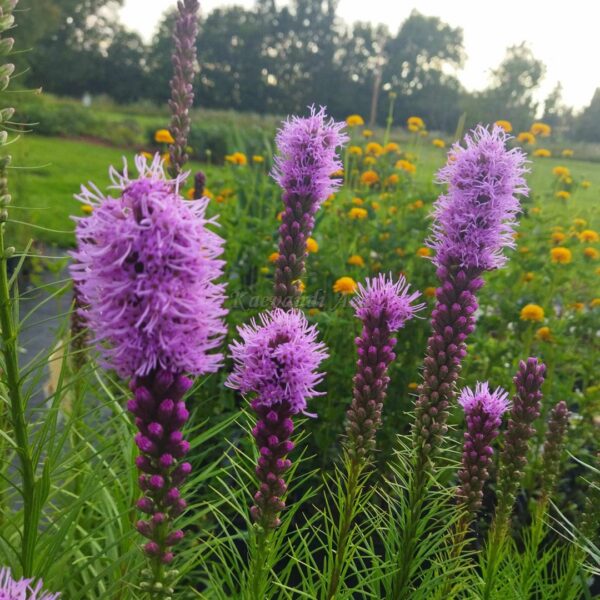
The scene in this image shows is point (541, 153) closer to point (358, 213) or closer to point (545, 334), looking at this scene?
point (358, 213)

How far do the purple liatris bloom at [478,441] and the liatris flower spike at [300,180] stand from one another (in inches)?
32.2

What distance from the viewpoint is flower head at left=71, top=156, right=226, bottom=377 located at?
1084 millimetres

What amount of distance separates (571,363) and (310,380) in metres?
3.80

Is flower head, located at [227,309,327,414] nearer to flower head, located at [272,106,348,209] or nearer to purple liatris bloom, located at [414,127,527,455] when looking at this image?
purple liatris bloom, located at [414,127,527,455]

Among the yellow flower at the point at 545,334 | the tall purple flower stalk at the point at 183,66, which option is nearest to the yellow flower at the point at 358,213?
the yellow flower at the point at 545,334

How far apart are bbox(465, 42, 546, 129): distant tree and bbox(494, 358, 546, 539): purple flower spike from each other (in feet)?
24.9

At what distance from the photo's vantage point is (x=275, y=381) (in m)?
1.56

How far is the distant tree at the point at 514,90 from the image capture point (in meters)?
9.27

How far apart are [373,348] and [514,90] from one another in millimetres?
9600

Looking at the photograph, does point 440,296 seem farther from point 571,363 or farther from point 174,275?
point 571,363

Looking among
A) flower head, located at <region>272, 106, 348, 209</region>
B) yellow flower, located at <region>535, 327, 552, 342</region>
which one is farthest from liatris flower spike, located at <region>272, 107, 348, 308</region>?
yellow flower, located at <region>535, 327, 552, 342</region>

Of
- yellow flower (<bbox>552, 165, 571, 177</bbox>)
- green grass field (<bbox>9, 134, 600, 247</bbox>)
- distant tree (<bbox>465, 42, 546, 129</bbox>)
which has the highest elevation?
distant tree (<bbox>465, 42, 546, 129</bbox>)

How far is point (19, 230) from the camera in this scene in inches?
317

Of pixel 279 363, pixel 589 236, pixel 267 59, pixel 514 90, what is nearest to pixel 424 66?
pixel 267 59
